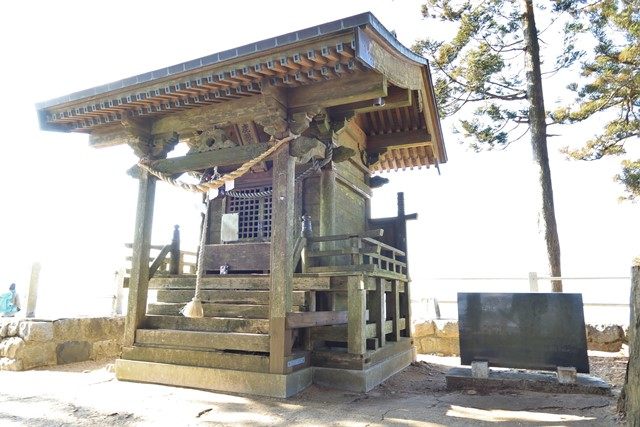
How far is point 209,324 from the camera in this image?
590 cm

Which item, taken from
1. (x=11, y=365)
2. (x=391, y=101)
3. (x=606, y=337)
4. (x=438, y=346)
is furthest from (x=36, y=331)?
(x=606, y=337)

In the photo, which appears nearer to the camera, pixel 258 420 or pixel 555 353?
pixel 258 420

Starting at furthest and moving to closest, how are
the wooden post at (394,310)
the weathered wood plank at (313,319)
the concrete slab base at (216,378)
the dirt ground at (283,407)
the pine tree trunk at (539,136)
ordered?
the pine tree trunk at (539,136), the wooden post at (394,310), the weathered wood plank at (313,319), the concrete slab base at (216,378), the dirt ground at (283,407)

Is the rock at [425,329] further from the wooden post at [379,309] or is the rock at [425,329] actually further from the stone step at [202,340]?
the stone step at [202,340]

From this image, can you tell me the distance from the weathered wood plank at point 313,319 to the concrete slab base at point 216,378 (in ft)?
2.13

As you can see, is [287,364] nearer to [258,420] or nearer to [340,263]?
[258,420]

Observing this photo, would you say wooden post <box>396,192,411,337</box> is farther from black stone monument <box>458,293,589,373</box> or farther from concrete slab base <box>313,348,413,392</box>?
concrete slab base <box>313,348,413,392</box>

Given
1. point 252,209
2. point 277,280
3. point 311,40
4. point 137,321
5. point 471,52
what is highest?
point 471,52

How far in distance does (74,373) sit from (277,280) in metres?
4.30

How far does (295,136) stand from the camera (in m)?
5.75

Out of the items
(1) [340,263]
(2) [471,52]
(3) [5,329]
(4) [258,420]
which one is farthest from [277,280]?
(2) [471,52]

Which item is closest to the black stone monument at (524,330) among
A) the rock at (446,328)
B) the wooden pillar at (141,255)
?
the rock at (446,328)

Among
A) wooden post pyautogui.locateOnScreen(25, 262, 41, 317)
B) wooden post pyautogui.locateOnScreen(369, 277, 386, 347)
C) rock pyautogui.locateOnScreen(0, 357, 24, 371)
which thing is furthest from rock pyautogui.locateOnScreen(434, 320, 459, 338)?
wooden post pyautogui.locateOnScreen(25, 262, 41, 317)

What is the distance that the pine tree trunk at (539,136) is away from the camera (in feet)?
33.0
